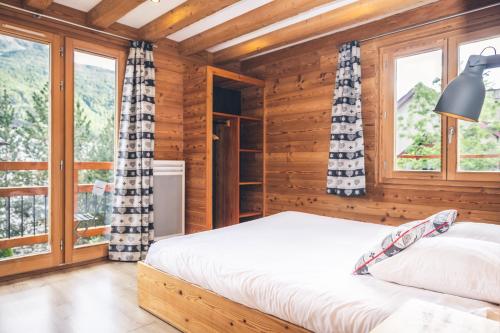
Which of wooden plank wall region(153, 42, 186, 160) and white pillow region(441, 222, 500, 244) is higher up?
wooden plank wall region(153, 42, 186, 160)

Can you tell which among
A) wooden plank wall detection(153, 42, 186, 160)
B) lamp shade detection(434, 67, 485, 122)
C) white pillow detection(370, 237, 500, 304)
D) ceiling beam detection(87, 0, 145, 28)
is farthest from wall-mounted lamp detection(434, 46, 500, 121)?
wooden plank wall detection(153, 42, 186, 160)

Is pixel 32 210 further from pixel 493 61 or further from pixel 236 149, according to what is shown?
pixel 493 61

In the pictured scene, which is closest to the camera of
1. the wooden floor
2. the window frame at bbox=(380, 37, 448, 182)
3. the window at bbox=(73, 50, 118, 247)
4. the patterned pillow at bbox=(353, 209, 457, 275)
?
the patterned pillow at bbox=(353, 209, 457, 275)

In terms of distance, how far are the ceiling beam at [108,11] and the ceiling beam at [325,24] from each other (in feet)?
4.75

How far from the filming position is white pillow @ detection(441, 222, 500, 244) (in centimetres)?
176

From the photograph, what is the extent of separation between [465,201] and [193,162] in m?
2.80

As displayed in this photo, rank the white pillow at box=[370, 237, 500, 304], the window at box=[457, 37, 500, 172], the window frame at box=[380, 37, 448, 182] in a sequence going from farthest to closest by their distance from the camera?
the window frame at box=[380, 37, 448, 182]
the window at box=[457, 37, 500, 172]
the white pillow at box=[370, 237, 500, 304]

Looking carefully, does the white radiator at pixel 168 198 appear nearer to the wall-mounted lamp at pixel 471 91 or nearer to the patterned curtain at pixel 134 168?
the patterned curtain at pixel 134 168

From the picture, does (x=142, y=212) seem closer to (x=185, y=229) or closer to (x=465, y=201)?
(x=185, y=229)

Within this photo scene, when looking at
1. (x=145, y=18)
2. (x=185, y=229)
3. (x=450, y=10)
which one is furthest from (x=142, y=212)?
(x=450, y=10)

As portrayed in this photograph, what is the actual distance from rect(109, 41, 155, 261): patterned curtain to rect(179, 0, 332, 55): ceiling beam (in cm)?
57

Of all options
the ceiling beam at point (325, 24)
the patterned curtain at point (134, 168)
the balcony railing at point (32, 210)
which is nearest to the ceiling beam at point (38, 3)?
the patterned curtain at point (134, 168)

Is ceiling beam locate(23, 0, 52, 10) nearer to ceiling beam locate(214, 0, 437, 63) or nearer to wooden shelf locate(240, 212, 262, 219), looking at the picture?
ceiling beam locate(214, 0, 437, 63)

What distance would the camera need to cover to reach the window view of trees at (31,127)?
2.97 meters
